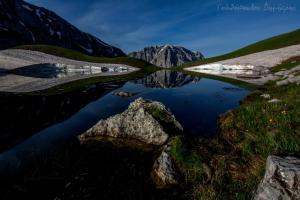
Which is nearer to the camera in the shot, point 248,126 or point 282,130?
point 282,130

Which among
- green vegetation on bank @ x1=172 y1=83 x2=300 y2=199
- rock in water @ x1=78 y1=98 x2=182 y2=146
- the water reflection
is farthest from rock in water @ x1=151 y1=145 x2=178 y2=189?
the water reflection

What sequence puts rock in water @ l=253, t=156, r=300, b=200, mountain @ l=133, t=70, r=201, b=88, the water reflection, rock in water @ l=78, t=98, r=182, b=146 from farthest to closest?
the water reflection
mountain @ l=133, t=70, r=201, b=88
rock in water @ l=78, t=98, r=182, b=146
rock in water @ l=253, t=156, r=300, b=200

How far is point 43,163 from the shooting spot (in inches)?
403

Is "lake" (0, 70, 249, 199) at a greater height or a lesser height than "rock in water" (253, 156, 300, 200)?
lesser

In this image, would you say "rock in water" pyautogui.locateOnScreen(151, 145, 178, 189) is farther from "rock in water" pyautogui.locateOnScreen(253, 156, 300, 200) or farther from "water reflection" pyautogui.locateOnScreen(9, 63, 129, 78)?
"water reflection" pyautogui.locateOnScreen(9, 63, 129, 78)

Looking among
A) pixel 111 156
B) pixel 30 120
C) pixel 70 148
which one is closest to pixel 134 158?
pixel 111 156

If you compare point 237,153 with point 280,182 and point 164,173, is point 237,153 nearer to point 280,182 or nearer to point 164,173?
point 164,173

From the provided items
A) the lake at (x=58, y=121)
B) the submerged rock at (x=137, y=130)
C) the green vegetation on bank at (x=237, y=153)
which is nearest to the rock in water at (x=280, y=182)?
the green vegetation on bank at (x=237, y=153)

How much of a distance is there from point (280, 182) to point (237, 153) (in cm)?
390

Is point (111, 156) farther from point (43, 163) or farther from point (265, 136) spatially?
point (265, 136)

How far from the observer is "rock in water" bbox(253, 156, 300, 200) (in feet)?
19.0

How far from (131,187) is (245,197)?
364 centimetres

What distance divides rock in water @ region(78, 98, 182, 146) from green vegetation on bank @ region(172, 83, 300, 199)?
2.01 m

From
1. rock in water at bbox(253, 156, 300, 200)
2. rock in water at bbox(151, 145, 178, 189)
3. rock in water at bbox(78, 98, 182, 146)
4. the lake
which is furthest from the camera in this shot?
rock in water at bbox(78, 98, 182, 146)
